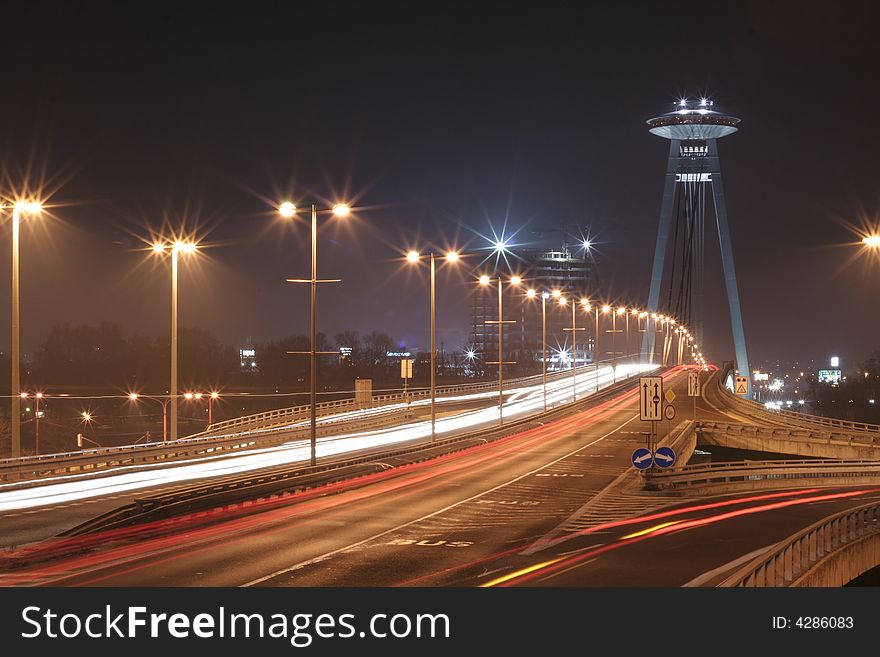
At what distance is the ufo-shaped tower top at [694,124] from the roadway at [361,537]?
15040cm

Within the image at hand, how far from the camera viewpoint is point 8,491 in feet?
108

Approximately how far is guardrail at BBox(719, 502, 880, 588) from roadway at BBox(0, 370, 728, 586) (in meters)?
4.53

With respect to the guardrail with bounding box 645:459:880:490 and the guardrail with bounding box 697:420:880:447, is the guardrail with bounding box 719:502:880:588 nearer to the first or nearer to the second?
the guardrail with bounding box 645:459:880:490

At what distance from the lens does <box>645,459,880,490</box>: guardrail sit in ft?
113

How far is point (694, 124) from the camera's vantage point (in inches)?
7126

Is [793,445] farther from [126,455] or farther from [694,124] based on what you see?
[694,124]

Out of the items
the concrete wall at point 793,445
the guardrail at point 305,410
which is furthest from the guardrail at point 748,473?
the guardrail at point 305,410

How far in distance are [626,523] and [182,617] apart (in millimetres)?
16602

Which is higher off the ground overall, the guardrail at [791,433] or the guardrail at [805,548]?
the guardrail at [805,548]

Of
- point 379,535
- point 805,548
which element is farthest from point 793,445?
point 379,535

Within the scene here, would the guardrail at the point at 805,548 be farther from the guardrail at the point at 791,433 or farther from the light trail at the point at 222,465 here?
the guardrail at the point at 791,433

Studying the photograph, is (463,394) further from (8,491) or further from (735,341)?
(8,491)

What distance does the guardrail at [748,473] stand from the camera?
113 feet

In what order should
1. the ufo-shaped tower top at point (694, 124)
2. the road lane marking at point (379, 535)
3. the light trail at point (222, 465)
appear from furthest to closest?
the ufo-shaped tower top at point (694, 124), the light trail at point (222, 465), the road lane marking at point (379, 535)
